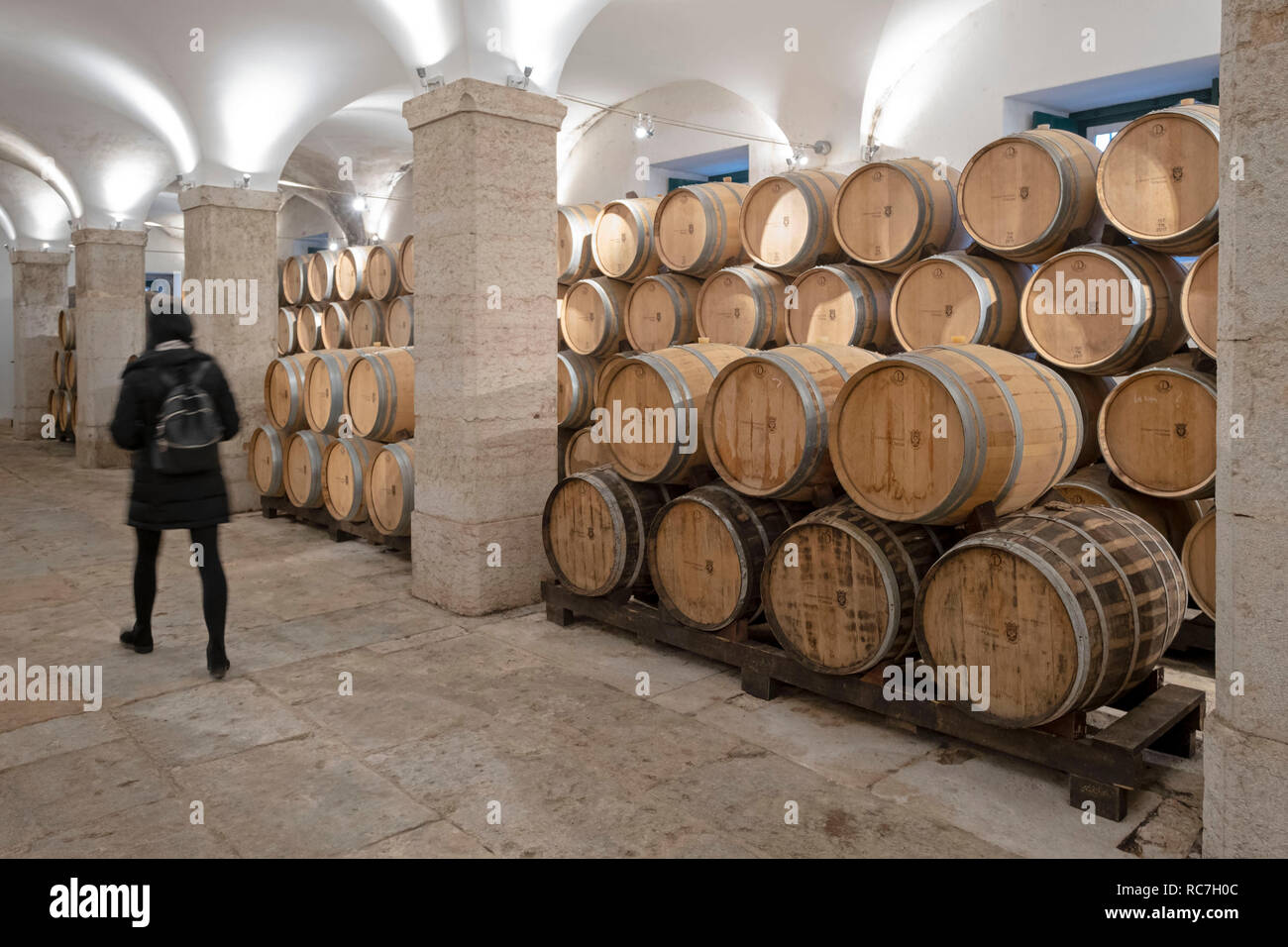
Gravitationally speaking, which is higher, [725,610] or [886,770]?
[725,610]

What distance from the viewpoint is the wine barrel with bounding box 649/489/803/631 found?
423 cm

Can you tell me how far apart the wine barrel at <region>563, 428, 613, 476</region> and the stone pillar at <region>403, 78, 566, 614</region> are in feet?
3.11

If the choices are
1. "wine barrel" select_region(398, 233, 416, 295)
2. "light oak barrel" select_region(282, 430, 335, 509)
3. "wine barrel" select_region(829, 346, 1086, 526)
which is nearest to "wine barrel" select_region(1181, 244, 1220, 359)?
"wine barrel" select_region(829, 346, 1086, 526)

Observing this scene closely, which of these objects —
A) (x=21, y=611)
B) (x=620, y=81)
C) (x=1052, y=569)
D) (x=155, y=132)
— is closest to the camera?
(x=1052, y=569)

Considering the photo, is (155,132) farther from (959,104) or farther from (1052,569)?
(1052,569)

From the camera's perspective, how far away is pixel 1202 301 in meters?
4.58

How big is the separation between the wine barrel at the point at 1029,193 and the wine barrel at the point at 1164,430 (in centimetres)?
92

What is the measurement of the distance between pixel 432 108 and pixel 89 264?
31.7 ft

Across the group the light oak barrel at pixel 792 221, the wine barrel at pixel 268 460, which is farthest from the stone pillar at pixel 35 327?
the light oak barrel at pixel 792 221

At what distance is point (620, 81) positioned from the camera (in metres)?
11.3

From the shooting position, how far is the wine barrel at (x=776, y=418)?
13.2ft

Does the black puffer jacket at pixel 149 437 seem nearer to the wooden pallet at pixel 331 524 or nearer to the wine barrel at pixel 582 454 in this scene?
the wooden pallet at pixel 331 524

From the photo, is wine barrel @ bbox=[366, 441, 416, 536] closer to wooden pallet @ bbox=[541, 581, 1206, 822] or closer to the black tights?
the black tights

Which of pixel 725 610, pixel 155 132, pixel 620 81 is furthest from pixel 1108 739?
pixel 155 132
